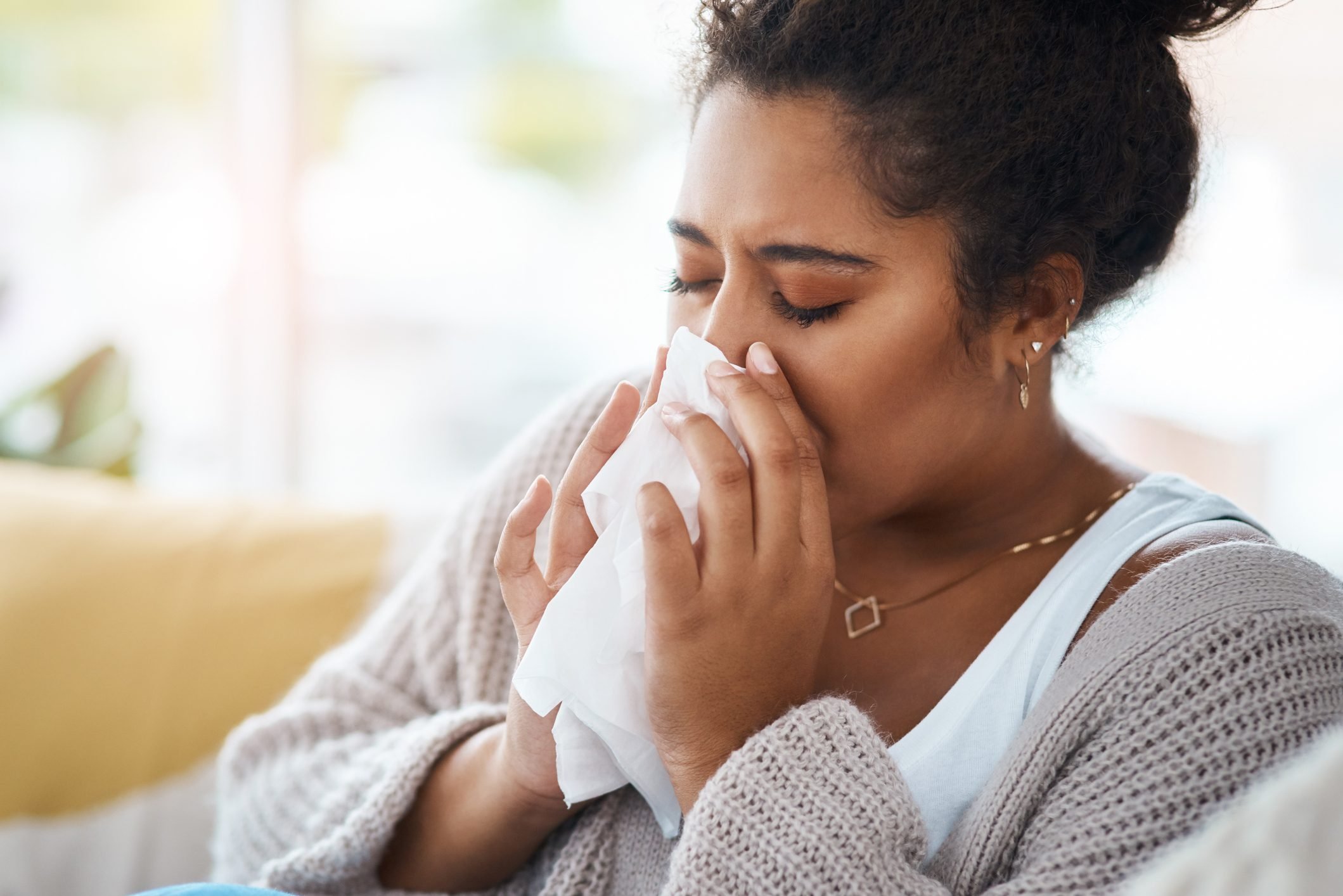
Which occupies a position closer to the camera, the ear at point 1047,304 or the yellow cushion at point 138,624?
the ear at point 1047,304

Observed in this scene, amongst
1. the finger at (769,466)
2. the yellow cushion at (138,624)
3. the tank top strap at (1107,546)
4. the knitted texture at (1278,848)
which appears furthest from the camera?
the yellow cushion at (138,624)

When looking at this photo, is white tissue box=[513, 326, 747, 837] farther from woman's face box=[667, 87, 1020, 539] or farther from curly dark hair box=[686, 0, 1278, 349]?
curly dark hair box=[686, 0, 1278, 349]

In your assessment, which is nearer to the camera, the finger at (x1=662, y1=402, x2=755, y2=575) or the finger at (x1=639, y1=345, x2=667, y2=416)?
the finger at (x1=662, y1=402, x2=755, y2=575)

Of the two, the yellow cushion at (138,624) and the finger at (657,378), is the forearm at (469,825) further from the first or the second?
the yellow cushion at (138,624)

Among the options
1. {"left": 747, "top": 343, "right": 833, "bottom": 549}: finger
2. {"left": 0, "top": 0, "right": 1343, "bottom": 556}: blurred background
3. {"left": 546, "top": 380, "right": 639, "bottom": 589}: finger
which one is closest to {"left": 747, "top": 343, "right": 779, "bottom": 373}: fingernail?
{"left": 747, "top": 343, "right": 833, "bottom": 549}: finger

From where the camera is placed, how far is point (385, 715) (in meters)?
1.30

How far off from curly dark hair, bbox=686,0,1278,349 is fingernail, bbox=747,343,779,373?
0.16m

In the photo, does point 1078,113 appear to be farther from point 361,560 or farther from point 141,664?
point 141,664

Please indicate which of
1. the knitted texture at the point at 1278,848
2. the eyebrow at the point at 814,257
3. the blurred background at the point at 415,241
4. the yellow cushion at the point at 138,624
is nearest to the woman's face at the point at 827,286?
the eyebrow at the point at 814,257

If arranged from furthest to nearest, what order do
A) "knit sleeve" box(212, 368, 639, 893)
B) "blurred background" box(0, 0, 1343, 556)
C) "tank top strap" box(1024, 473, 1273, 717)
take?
1. "blurred background" box(0, 0, 1343, 556)
2. "knit sleeve" box(212, 368, 639, 893)
3. "tank top strap" box(1024, 473, 1273, 717)

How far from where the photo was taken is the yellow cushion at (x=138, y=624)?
1592 millimetres

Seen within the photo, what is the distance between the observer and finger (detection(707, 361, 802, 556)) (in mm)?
931

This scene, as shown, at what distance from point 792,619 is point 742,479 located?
0.41 ft

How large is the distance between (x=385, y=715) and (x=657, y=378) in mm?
532
